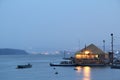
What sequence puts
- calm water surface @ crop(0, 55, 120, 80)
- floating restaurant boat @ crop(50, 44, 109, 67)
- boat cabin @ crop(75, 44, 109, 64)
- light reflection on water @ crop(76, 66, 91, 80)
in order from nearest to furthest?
light reflection on water @ crop(76, 66, 91, 80), calm water surface @ crop(0, 55, 120, 80), floating restaurant boat @ crop(50, 44, 109, 67), boat cabin @ crop(75, 44, 109, 64)

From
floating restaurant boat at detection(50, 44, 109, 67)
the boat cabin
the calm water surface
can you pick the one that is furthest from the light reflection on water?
the boat cabin

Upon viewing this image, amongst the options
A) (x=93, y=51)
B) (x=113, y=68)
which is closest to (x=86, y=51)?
(x=93, y=51)

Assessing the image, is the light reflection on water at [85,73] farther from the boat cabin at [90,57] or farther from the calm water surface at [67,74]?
the boat cabin at [90,57]

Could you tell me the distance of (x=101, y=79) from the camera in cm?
4988

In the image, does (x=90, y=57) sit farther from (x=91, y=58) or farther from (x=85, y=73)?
(x=85, y=73)

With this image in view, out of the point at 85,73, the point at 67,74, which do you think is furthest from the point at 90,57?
the point at 67,74

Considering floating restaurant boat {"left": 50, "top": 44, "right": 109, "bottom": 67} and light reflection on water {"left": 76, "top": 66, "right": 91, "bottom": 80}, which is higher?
floating restaurant boat {"left": 50, "top": 44, "right": 109, "bottom": 67}

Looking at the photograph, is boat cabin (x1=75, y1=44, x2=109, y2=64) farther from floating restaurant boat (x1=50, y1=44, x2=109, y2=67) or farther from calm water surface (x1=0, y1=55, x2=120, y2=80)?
calm water surface (x1=0, y1=55, x2=120, y2=80)

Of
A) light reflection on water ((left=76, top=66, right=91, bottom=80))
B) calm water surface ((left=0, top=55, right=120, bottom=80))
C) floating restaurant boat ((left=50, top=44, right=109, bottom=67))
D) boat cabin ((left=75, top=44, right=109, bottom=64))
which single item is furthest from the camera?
boat cabin ((left=75, top=44, right=109, bottom=64))

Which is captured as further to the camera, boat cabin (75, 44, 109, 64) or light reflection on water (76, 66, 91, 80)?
boat cabin (75, 44, 109, 64)

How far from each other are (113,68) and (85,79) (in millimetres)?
16000

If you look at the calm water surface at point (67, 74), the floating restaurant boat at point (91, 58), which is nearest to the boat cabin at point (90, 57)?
the floating restaurant boat at point (91, 58)

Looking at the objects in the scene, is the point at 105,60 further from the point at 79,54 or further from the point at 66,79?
the point at 66,79

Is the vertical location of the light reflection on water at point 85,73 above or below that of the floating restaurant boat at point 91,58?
below
